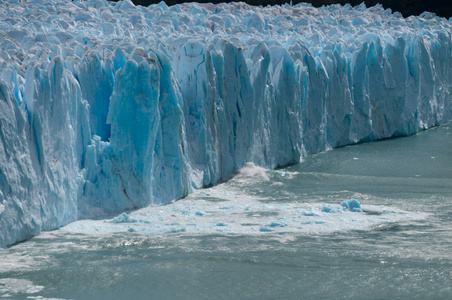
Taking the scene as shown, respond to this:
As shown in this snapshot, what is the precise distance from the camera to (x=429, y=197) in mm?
8305

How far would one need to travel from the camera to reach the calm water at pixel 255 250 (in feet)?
17.3

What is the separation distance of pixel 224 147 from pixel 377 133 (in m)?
4.55

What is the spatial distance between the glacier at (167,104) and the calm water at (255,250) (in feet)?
1.15

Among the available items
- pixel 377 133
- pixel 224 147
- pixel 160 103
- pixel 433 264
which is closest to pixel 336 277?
pixel 433 264

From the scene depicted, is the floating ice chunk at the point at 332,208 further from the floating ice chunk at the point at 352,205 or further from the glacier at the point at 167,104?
the glacier at the point at 167,104

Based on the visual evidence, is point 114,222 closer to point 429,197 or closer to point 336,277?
point 336,277

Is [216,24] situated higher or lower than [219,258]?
higher

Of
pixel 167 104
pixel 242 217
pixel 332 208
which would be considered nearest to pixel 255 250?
pixel 242 217

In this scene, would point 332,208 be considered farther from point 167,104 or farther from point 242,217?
point 167,104

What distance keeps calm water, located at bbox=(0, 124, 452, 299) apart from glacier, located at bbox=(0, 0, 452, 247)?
0.35 metres

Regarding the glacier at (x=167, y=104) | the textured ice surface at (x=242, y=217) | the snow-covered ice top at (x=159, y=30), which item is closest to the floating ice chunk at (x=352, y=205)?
the textured ice surface at (x=242, y=217)

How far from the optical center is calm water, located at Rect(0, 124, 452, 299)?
A: 5.26m

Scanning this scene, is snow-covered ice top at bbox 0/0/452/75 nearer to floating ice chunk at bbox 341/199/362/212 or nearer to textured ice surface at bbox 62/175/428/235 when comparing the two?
textured ice surface at bbox 62/175/428/235

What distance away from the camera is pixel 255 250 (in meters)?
6.06
